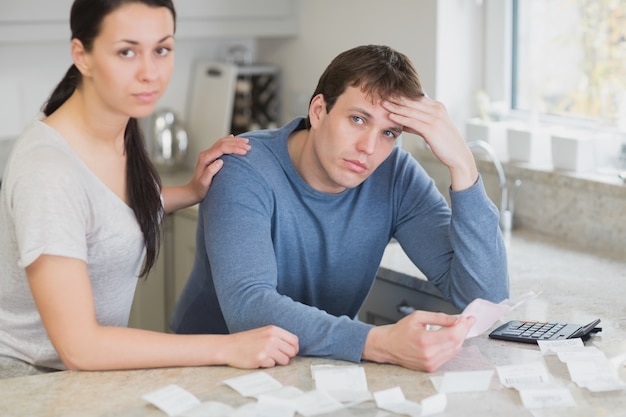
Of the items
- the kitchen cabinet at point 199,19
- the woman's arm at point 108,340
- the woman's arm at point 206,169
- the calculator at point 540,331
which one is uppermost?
the kitchen cabinet at point 199,19

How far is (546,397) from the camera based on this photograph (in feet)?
5.42

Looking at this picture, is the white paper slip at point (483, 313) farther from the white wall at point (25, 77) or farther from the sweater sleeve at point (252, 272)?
the white wall at point (25, 77)

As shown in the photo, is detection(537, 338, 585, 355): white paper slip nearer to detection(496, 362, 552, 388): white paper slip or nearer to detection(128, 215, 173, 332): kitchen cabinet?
detection(496, 362, 552, 388): white paper slip

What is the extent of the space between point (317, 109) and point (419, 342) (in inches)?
24.6

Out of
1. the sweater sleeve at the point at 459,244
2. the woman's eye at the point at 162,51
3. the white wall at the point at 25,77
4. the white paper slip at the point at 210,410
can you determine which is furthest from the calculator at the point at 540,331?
the white wall at the point at 25,77

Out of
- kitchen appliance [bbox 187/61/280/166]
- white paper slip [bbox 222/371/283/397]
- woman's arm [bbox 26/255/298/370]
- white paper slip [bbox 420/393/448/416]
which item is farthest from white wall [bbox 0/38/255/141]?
white paper slip [bbox 420/393/448/416]

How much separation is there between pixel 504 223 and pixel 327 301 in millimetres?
898

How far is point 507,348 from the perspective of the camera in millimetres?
1932

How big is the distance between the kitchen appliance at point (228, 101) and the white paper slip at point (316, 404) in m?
2.19

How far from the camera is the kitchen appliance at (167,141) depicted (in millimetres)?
3775

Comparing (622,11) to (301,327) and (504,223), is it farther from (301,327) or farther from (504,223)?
(301,327)

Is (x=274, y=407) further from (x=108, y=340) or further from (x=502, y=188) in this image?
(x=502, y=188)

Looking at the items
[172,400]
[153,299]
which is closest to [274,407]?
[172,400]

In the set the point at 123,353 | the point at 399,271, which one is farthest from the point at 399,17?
the point at 123,353
